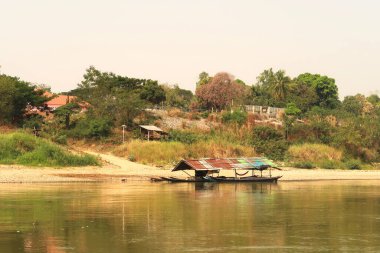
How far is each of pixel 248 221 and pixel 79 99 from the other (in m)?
42.7

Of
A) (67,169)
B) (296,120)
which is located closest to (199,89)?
(296,120)

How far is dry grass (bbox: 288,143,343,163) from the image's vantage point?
64.4 m

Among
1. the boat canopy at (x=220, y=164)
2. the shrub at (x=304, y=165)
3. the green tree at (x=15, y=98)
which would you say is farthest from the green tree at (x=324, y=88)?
the boat canopy at (x=220, y=164)

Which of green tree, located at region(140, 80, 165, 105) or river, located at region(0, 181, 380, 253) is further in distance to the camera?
green tree, located at region(140, 80, 165, 105)

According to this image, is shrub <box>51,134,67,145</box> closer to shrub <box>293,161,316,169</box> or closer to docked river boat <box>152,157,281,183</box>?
docked river boat <box>152,157,281,183</box>

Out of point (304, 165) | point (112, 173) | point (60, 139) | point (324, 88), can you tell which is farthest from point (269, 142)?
point (324, 88)

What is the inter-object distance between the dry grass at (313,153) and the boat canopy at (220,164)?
12.6 m

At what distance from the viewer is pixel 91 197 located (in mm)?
38406

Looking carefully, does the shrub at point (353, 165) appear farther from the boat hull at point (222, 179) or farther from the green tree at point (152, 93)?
the green tree at point (152, 93)

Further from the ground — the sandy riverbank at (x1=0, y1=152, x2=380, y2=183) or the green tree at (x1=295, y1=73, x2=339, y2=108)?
the green tree at (x1=295, y1=73, x2=339, y2=108)

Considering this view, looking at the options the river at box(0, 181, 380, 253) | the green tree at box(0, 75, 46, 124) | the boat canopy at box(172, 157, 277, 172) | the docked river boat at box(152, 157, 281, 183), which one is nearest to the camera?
the river at box(0, 181, 380, 253)

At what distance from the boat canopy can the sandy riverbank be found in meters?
3.27

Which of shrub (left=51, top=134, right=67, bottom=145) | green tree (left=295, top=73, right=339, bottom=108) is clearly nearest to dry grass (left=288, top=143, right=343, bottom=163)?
shrub (left=51, top=134, right=67, bottom=145)

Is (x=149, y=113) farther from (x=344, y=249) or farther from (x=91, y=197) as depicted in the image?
(x=344, y=249)
